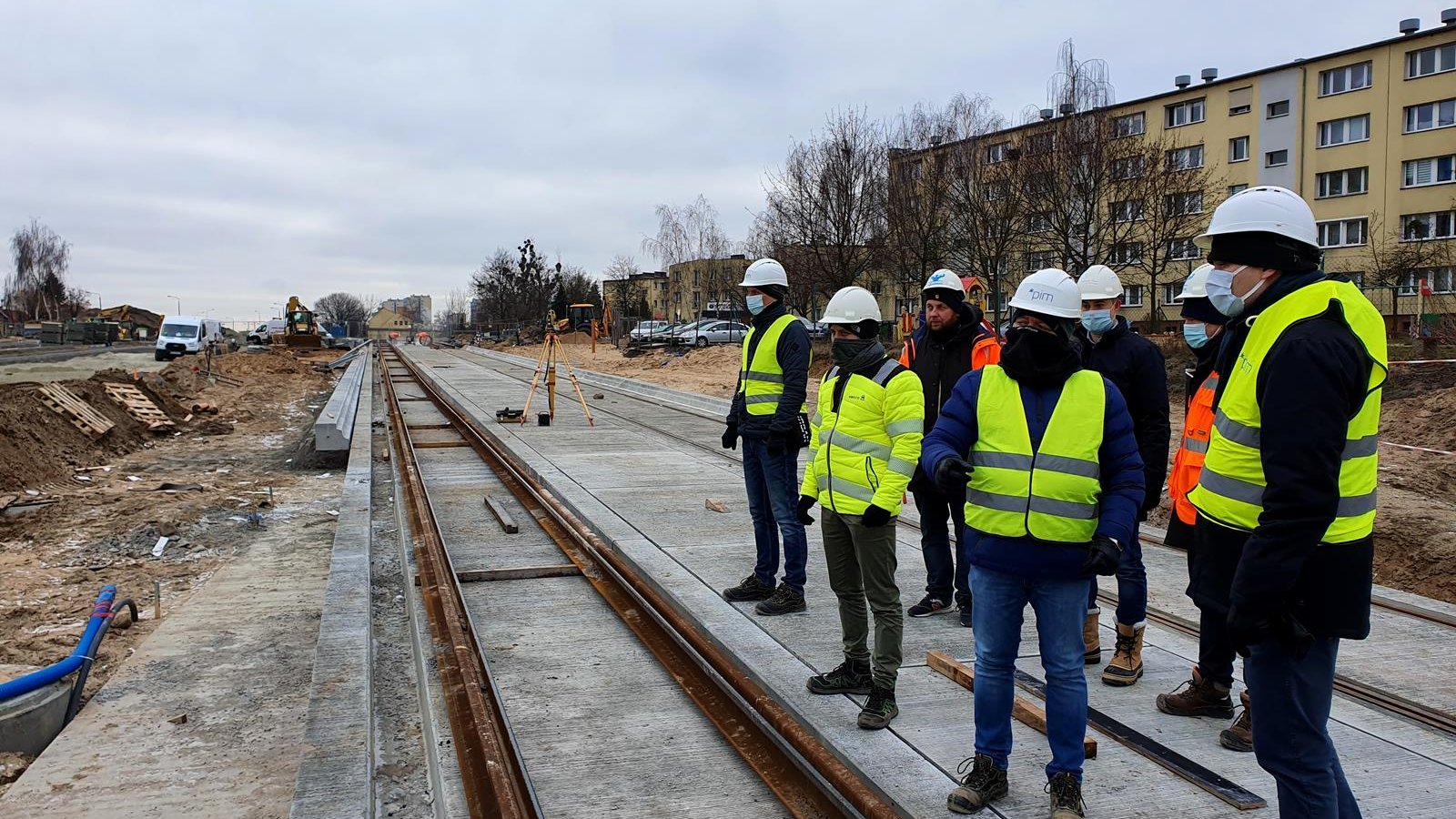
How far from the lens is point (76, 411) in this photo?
711 inches

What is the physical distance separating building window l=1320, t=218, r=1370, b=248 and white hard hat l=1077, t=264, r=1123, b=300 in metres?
46.3

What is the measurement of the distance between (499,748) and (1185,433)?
3.62 meters

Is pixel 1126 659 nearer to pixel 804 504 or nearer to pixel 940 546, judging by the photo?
pixel 940 546

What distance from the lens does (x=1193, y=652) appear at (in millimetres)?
6062

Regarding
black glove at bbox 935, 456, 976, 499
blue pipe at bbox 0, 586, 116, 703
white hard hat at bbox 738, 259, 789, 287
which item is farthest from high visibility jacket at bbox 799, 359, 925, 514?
blue pipe at bbox 0, 586, 116, 703

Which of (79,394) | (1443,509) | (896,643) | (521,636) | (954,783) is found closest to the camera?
(954,783)

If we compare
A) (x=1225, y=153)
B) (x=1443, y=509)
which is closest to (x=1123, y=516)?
(x=1443, y=509)

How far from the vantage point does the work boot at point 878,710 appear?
4809 mm

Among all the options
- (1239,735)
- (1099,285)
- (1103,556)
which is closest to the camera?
(1103,556)

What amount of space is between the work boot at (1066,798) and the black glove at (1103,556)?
0.83 m

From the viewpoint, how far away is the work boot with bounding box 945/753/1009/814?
4012mm

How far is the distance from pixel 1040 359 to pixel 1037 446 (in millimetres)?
330

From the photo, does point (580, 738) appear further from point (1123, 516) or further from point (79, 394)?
point (79, 394)

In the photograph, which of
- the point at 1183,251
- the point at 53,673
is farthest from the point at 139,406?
the point at 1183,251
